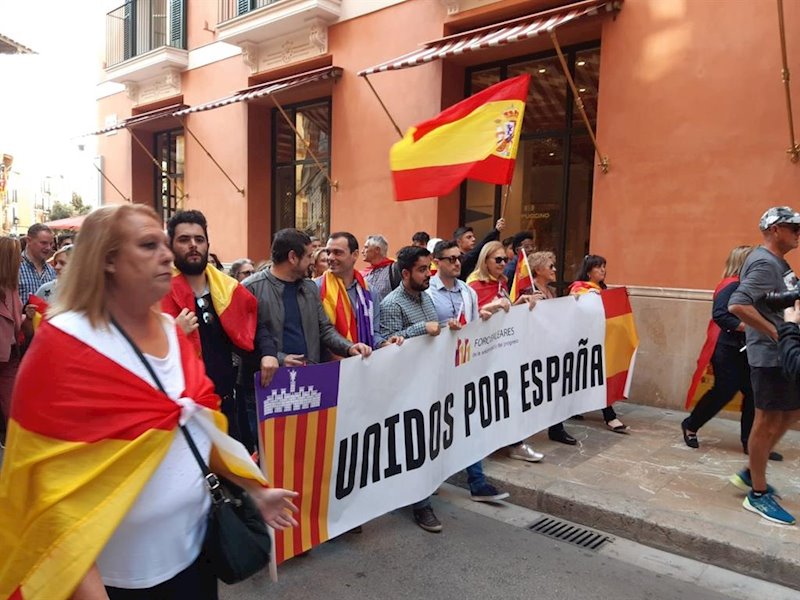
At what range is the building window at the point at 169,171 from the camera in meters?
15.9

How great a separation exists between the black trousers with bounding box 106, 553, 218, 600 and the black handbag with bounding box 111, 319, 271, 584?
0.04 metres

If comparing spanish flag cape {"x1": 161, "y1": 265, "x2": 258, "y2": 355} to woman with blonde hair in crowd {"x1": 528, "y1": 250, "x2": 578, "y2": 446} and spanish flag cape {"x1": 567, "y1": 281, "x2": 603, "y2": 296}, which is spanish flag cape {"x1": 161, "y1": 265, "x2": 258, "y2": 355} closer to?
woman with blonde hair in crowd {"x1": 528, "y1": 250, "x2": 578, "y2": 446}

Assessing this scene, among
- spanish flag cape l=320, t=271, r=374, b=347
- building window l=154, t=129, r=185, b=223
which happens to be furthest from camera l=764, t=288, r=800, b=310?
building window l=154, t=129, r=185, b=223

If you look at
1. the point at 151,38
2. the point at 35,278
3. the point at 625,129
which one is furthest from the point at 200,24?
the point at 625,129

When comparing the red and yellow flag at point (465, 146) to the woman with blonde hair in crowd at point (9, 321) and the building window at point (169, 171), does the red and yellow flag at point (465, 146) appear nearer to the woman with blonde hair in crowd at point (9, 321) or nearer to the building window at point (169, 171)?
the woman with blonde hair in crowd at point (9, 321)

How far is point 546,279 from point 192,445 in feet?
15.7

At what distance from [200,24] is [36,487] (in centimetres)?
1446

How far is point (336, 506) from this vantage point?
3.62 m

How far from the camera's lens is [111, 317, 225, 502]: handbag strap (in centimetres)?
167

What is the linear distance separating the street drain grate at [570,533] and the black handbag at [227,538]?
9.53 feet

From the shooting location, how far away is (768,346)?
159 inches

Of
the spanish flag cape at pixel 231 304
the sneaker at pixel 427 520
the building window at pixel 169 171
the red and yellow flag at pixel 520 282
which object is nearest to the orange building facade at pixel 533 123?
the building window at pixel 169 171

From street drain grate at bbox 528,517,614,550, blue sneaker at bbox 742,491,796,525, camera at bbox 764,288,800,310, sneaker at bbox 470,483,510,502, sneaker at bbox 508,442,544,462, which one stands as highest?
camera at bbox 764,288,800,310

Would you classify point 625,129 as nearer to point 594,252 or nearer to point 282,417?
point 594,252
